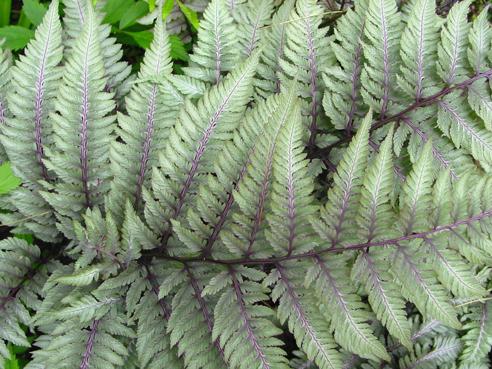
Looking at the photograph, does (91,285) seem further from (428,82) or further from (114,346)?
(428,82)

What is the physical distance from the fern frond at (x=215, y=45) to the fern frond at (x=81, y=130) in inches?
15.8

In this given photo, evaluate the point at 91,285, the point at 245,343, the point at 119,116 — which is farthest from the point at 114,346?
the point at 119,116

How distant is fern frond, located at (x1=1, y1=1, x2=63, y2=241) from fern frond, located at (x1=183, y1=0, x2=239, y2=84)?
1.72 ft

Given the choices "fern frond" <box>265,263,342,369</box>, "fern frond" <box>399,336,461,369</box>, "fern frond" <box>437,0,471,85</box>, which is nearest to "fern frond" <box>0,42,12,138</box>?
"fern frond" <box>265,263,342,369</box>

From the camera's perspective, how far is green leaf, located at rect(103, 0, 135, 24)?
2.61 metres

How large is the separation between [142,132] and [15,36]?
1.04 metres

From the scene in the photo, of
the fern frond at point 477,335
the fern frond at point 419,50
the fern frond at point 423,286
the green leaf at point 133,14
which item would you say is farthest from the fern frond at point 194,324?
the green leaf at point 133,14

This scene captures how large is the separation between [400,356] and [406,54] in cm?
144

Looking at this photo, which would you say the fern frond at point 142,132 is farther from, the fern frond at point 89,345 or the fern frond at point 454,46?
the fern frond at point 454,46

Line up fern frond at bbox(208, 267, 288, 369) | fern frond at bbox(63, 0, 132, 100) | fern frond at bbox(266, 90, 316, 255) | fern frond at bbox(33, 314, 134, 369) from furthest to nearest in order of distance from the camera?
fern frond at bbox(63, 0, 132, 100)
fern frond at bbox(33, 314, 134, 369)
fern frond at bbox(208, 267, 288, 369)
fern frond at bbox(266, 90, 316, 255)

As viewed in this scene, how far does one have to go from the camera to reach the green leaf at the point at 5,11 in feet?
8.80

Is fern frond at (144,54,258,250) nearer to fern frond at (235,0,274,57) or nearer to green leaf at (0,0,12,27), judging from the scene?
fern frond at (235,0,274,57)

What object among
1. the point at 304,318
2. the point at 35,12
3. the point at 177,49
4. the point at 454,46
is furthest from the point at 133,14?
the point at 304,318

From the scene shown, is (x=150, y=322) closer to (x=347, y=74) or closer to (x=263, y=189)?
(x=263, y=189)
